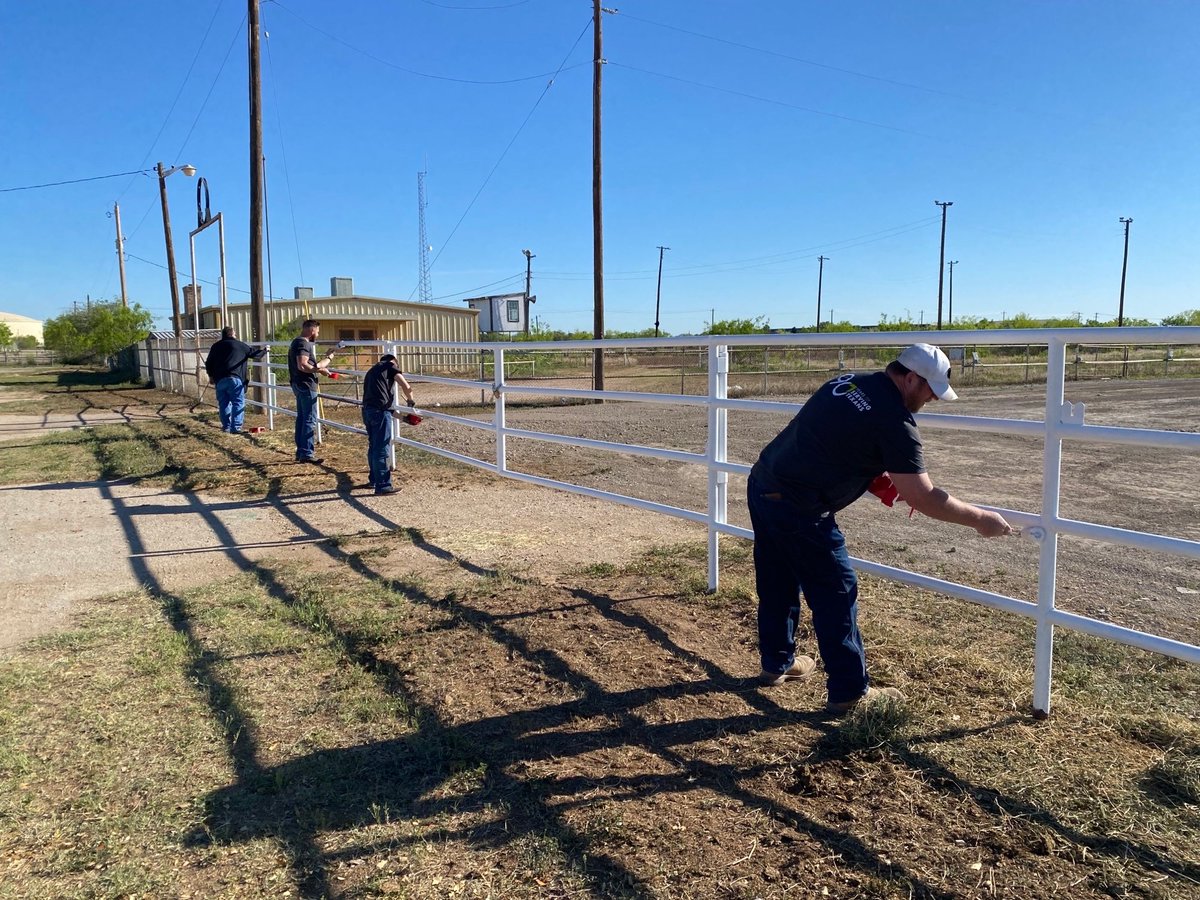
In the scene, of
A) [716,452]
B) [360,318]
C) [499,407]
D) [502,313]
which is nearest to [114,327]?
[360,318]

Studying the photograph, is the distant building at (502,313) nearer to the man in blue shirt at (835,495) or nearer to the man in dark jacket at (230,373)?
the man in dark jacket at (230,373)

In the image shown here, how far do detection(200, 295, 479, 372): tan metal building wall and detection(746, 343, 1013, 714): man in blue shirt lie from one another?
103 feet

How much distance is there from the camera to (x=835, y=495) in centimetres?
351

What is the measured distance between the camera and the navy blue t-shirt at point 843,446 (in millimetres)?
3238

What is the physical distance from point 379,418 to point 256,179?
1400 cm

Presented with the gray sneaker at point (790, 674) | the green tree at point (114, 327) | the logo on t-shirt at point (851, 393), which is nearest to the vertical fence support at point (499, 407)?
the gray sneaker at point (790, 674)

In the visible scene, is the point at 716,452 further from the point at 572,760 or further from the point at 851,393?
the point at 572,760

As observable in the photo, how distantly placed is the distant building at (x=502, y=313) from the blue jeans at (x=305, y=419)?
41.9m

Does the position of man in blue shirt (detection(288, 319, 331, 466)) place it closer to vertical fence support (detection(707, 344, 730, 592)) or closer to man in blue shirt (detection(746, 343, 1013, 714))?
vertical fence support (detection(707, 344, 730, 592))

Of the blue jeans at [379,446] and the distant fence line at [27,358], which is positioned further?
the distant fence line at [27,358]

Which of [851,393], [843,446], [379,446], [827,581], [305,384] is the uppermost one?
[851,393]

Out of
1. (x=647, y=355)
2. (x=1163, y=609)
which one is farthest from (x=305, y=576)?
(x=647, y=355)

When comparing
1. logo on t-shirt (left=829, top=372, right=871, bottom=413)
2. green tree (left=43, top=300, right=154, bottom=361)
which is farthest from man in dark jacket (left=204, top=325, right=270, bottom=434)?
green tree (left=43, top=300, right=154, bottom=361)

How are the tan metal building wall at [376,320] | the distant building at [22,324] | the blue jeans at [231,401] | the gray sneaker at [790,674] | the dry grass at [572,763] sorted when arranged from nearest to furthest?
the dry grass at [572,763] → the gray sneaker at [790,674] → the blue jeans at [231,401] → the tan metal building wall at [376,320] → the distant building at [22,324]
